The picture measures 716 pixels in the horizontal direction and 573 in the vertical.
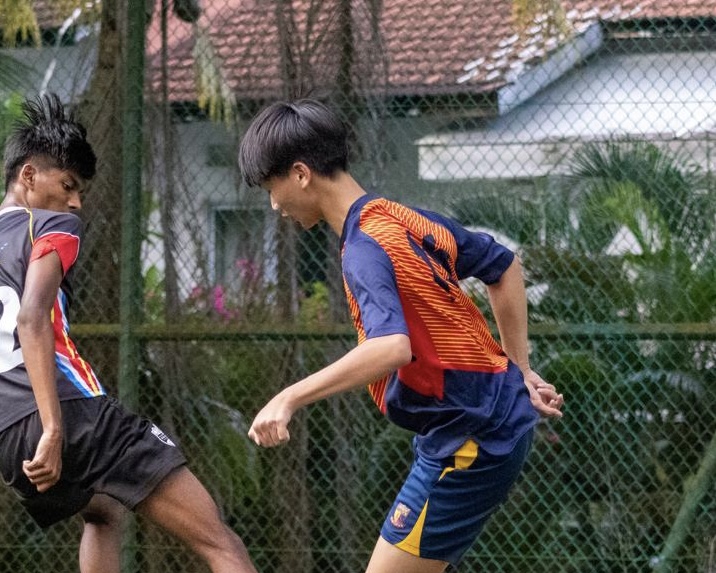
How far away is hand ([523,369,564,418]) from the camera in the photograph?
141 inches

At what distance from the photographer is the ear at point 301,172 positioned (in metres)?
3.37

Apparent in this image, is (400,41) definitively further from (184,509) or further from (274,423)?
(274,423)

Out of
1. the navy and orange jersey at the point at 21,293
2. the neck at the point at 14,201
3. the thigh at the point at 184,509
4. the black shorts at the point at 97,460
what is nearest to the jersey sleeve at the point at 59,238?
the navy and orange jersey at the point at 21,293

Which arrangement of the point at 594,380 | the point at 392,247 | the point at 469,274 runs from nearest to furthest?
1. the point at 392,247
2. the point at 469,274
3. the point at 594,380

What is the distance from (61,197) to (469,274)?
1.59m

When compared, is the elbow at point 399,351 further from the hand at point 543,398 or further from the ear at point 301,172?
the hand at point 543,398

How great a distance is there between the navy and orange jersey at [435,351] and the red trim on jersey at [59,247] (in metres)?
1.18

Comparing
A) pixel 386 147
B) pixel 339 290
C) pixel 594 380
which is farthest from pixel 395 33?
pixel 594 380

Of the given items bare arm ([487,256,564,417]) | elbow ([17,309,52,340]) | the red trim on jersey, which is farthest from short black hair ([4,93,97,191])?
bare arm ([487,256,564,417])

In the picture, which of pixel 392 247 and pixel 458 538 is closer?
pixel 392 247

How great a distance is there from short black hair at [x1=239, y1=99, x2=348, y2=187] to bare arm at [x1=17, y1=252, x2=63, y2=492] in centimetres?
97

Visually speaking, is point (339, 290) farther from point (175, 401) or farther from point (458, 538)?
point (458, 538)

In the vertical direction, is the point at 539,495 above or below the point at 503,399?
below

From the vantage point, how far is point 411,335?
3.32m
